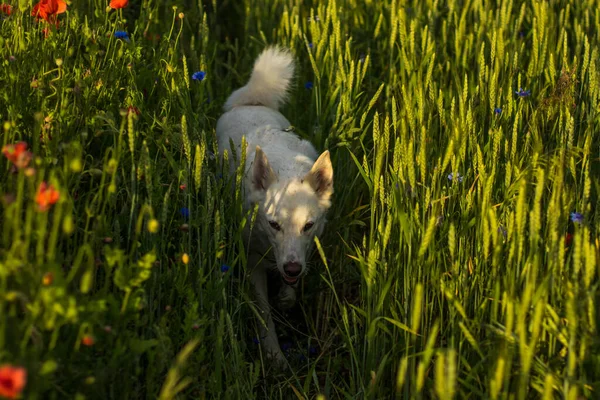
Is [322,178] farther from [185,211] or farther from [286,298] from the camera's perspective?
[185,211]

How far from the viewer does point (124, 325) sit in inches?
84.9

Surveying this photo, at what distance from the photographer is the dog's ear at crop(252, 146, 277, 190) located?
3.57m

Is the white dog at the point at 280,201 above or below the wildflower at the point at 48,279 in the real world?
below

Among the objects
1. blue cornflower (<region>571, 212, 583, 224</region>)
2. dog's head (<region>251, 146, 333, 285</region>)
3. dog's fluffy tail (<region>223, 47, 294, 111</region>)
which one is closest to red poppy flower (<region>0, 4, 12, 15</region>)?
dog's head (<region>251, 146, 333, 285</region>)

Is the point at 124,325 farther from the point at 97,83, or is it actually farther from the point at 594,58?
the point at 594,58

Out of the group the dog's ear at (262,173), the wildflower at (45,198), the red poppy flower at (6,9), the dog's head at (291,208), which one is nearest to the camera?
the wildflower at (45,198)

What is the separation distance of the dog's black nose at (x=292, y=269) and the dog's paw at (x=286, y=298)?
33 centimetres

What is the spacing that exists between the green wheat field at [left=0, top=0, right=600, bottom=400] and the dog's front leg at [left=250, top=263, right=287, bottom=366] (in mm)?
70

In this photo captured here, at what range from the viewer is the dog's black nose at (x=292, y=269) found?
339 cm

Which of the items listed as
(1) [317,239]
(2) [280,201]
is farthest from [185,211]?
(2) [280,201]

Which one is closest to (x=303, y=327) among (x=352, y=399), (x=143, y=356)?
(x=352, y=399)

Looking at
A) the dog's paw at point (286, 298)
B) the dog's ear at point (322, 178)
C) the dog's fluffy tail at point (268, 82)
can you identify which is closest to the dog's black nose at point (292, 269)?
the dog's paw at point (286, 298)

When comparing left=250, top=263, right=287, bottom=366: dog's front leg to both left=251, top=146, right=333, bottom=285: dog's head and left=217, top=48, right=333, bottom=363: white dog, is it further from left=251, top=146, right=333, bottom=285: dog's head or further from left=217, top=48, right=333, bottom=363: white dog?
left=251, top=146, right=333, bottom=285: dog's head

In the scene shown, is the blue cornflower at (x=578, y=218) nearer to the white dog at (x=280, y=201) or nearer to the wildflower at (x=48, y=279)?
the white dog at (x=280, y=201)
